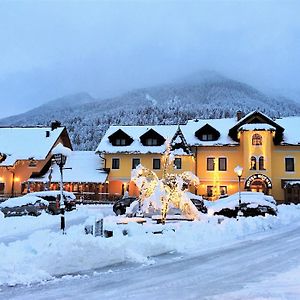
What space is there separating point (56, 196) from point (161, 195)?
1394 centimetres

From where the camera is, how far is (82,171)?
50406 mm

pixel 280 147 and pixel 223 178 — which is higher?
pixel 280 147

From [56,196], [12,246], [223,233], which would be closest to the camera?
[12,246]

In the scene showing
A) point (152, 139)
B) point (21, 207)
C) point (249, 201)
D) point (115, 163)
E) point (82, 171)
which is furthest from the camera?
point (152, 139)

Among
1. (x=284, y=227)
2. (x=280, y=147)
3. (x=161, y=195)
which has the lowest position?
(x=284, y=227)

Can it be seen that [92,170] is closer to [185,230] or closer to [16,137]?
[16,137]

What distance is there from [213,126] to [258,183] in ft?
28.6

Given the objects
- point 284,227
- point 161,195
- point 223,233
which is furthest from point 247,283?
point 284,227

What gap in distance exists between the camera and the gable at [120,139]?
1993 inches

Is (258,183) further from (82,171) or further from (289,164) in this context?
(82,171)

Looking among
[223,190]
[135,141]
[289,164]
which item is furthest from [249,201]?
[135,141]

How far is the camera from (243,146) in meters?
47.8

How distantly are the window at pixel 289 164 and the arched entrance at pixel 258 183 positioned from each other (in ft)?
9.92

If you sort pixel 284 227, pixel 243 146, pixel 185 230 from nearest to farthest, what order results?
1. pixel 185 230
2. pixel 284 227
3. pixel 243 146
